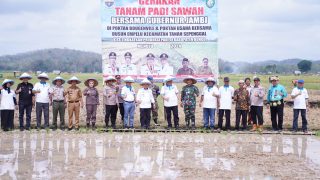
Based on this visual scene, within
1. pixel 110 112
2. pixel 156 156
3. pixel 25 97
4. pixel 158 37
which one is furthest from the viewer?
pixel 158 37

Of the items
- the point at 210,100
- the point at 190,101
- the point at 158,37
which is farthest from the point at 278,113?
the point at 158,37

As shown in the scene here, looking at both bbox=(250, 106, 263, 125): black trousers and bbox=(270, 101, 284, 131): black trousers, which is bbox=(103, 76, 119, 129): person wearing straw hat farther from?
bbox=(270, 101, 284, 131): black trousers

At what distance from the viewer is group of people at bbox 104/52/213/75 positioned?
1534 centimetres

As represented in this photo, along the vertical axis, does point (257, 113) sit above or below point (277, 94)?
below

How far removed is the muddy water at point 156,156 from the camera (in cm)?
830

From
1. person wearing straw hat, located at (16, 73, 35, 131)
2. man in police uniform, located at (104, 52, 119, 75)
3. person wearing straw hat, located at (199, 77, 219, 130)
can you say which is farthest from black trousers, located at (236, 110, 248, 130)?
person wearing straw hat, located at (16, 73, 35, 131)

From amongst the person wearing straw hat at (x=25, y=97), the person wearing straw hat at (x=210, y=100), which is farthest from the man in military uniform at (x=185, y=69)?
the person wearing straw hat at (x=25, y=97)

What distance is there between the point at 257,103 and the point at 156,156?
534cm

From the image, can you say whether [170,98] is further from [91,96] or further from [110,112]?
[91,96]

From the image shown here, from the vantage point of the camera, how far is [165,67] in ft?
50.5

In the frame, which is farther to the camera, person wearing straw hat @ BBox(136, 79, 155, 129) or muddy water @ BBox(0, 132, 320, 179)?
person wearing straw hat @ BBox(136, 79, 155, 129)

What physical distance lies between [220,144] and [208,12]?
5.26m

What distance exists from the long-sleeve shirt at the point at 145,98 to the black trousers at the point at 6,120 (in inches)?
152

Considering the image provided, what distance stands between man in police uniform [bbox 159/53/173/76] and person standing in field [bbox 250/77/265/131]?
275cm
